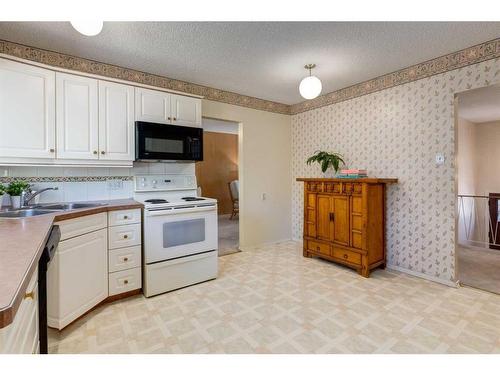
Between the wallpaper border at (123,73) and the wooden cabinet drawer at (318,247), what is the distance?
2.10 m

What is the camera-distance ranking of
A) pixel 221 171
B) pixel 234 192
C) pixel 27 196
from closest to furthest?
pixel 27 196
pixel 234 192
pixel 221 171

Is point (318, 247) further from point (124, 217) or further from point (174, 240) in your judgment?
point (124, 217)

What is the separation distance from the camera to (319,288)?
8.35 feet

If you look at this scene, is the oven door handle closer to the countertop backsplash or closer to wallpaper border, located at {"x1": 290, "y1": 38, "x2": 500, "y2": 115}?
the countertop backsplash

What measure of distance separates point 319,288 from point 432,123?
203 cm

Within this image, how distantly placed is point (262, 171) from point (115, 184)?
80.4 inches

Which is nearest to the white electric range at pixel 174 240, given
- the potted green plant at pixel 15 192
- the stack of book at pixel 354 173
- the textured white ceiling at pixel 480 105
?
the potted green plant at pixel 15 192

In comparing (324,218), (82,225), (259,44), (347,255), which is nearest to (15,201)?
(82,225)

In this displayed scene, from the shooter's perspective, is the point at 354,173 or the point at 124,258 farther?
the point at 354,173

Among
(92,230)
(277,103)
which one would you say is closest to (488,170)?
(277,103)

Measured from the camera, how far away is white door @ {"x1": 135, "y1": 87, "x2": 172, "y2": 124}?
2.62 meters

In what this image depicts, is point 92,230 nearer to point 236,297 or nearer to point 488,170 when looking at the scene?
point 236,297

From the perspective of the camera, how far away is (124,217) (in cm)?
231

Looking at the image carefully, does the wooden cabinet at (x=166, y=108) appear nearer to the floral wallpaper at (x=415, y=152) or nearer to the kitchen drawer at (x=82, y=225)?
the kitchen drawer at (x=82, y=225)
